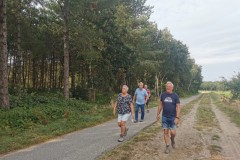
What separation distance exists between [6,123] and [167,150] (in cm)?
701

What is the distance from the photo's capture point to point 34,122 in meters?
14.9

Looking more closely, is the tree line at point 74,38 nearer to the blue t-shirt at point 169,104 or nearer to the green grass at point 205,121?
the blue t-shirt at point 169,104

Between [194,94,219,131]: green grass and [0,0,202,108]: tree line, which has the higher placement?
[0,0,202,108]: tree line

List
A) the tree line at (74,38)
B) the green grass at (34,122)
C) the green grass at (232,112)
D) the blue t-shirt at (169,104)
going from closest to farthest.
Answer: the blue t-shirt at (169,104), the green grass at (34,122), the green grass at (232,112), the tree line at (74,38)

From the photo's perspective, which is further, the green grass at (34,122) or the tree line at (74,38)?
the tree line at (74,38)

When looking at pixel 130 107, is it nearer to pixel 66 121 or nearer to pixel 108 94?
pixel 66 121

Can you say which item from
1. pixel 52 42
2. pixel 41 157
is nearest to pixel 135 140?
pixel 41 157

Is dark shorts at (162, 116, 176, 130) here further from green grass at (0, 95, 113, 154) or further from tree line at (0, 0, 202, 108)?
tree line at (0, 0, 202, 108)

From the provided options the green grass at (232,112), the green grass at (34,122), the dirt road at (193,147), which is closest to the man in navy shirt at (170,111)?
the dirt road at (193,147)

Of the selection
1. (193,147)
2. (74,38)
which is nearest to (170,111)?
(193,147)

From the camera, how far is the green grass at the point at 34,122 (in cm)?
1130

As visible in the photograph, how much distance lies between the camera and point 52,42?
1288 inches

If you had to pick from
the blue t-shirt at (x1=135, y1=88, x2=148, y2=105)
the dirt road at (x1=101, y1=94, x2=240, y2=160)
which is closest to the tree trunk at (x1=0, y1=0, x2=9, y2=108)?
the blue t-shirt at (x1=135, y1=88, x2=148, y2=105)

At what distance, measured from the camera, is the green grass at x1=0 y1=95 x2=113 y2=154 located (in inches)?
445
